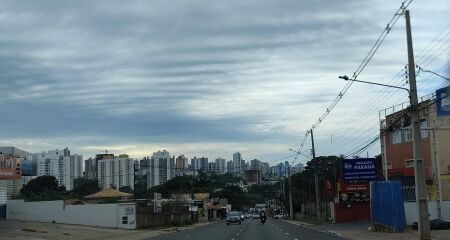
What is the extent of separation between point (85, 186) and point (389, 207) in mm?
100890

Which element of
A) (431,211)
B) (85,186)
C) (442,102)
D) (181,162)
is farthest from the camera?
(181,162)

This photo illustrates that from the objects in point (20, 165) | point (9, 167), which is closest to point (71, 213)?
point (20, 165)

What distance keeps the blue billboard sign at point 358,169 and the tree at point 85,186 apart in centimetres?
7918

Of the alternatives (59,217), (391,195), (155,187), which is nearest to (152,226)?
(59,217)

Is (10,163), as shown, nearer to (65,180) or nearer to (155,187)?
(65,180)

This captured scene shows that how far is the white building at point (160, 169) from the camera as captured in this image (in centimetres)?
13600

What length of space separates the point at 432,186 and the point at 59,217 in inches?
1612

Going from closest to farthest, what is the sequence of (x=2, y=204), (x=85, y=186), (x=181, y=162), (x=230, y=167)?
1. (x=2, y=204)
2. (x=85, y=186)
3. (x=181, y=162)
4. (x=230, y=167)

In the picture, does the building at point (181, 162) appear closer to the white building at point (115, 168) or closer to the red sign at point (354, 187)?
the white building at point (115, 168)

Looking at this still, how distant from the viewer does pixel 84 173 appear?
135 meters

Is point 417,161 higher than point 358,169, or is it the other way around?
point 358,169

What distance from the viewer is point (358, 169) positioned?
60.5m

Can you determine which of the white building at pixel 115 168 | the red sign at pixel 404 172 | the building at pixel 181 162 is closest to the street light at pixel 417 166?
the red sign at pixel 404 172

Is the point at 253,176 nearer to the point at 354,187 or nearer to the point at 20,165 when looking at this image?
the point at 354,187
